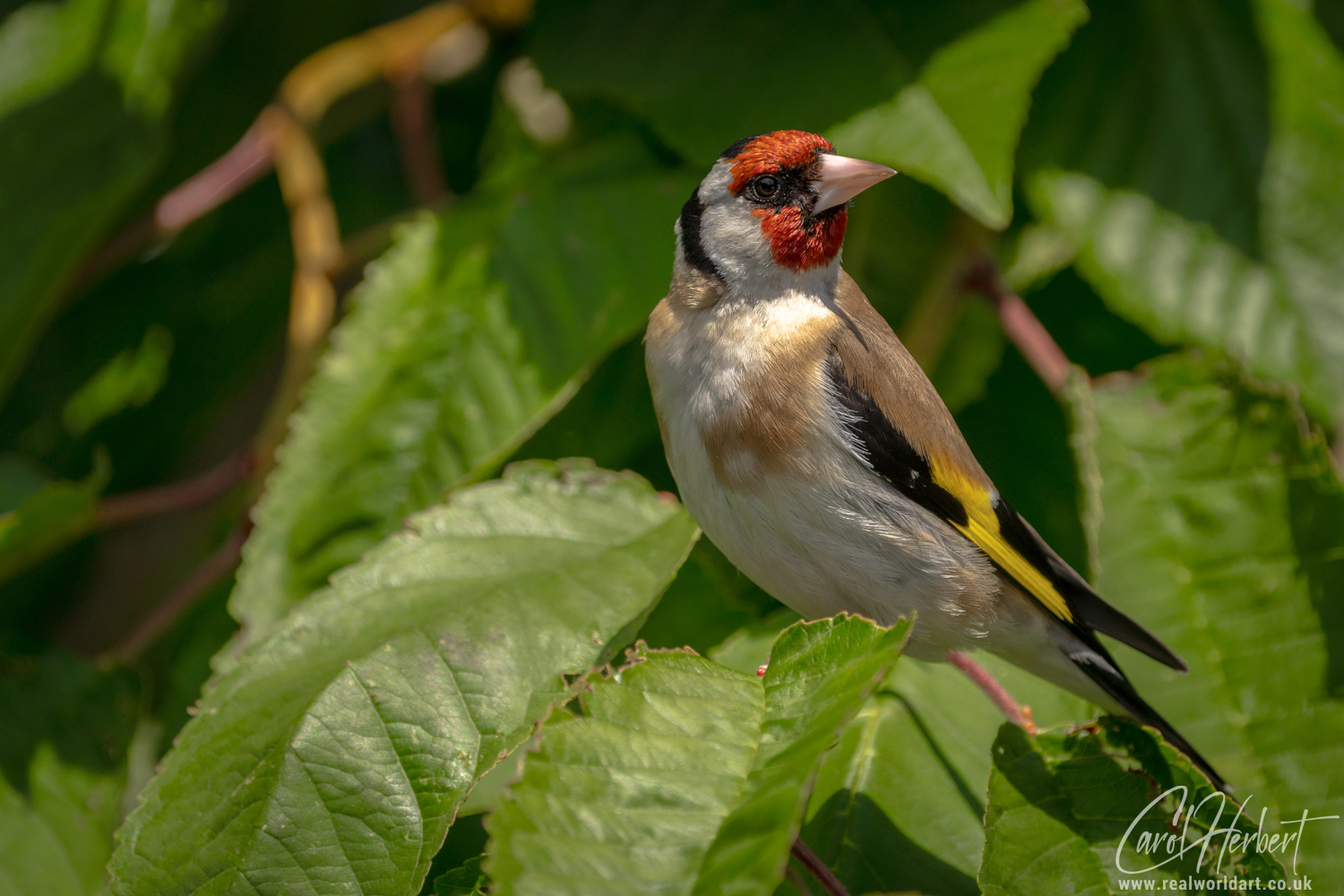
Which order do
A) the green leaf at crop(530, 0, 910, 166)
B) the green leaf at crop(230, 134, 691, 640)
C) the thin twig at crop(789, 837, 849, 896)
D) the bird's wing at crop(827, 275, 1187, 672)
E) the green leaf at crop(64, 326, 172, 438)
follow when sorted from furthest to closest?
the green leaf at crop(64, 326, 172, 438)
the green leaf at crop(530, 0, 910, 166)
the green leaf at crop(230, 134, 691, 640)
the bird's wing at crop(827, 275, 1187, 672)
the thin twig at crop(789, 837, 849, 896)

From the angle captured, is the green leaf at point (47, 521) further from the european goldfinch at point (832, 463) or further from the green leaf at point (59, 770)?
the european goldfinch at point (832, 463)

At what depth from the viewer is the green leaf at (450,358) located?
2.52 m

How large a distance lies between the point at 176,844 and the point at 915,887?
4.26 feet

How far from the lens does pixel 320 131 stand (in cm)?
356

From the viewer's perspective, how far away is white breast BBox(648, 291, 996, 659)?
2.03 metres

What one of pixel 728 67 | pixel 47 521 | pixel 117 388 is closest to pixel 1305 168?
pixel 728 67

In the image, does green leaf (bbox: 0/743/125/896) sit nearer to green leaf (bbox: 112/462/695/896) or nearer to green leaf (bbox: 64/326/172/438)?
green leaf (bbox: 112/462/695/896)

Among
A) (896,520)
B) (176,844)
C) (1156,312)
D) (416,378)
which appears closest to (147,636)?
(416,378)

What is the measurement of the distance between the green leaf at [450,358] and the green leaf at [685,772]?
1.04m

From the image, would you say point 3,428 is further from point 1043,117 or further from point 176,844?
point 1043,117

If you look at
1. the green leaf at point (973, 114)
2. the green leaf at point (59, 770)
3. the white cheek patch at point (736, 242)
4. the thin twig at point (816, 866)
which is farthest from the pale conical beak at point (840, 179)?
the green leaf at point (59, 770)

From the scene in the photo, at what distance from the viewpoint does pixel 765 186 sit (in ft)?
7.50
